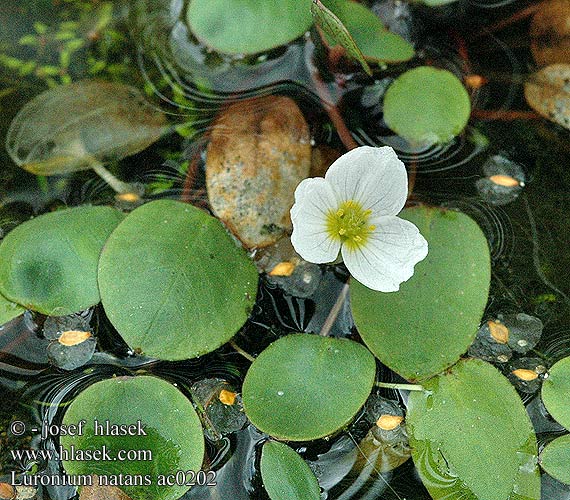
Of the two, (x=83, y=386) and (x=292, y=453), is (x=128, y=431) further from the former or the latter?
(x=292, y=453)

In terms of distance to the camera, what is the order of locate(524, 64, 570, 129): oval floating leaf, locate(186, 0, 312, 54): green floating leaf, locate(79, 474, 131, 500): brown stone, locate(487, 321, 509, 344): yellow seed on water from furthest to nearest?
locate(524, 64, 570, 129): oval floating leaf
locate(186, 0, 312, 54): green floating leaf
locate(487, 321, 509, 344): yellow seed on water
locate(79, 474, 131, 500): brown stone

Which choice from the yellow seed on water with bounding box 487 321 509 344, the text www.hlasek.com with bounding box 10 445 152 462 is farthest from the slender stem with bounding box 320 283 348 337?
the text www.hlasek.com with bounding box 10 445 152 462

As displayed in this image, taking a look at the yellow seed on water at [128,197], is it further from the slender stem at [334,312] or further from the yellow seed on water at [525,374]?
the yellow seed on water at [525,374]

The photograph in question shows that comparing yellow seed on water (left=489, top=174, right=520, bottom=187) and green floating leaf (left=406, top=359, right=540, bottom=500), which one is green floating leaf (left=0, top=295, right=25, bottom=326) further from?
yellow seed on water (left=489, top=174, right=520, bottom=187)

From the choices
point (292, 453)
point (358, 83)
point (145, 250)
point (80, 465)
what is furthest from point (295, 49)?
point (80, 465)

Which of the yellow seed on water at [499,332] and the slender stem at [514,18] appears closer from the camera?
the yellow seed on water at [499,332]

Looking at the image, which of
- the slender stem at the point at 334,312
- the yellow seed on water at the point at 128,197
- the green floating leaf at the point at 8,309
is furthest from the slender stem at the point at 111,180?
the slender stem at the point at 334,312

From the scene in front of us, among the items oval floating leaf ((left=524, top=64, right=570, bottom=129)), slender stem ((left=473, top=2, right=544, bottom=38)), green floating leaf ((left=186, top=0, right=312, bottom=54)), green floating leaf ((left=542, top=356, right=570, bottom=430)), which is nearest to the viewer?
green floating leaf ((left=542, top=356, right=570, bottom=430))
